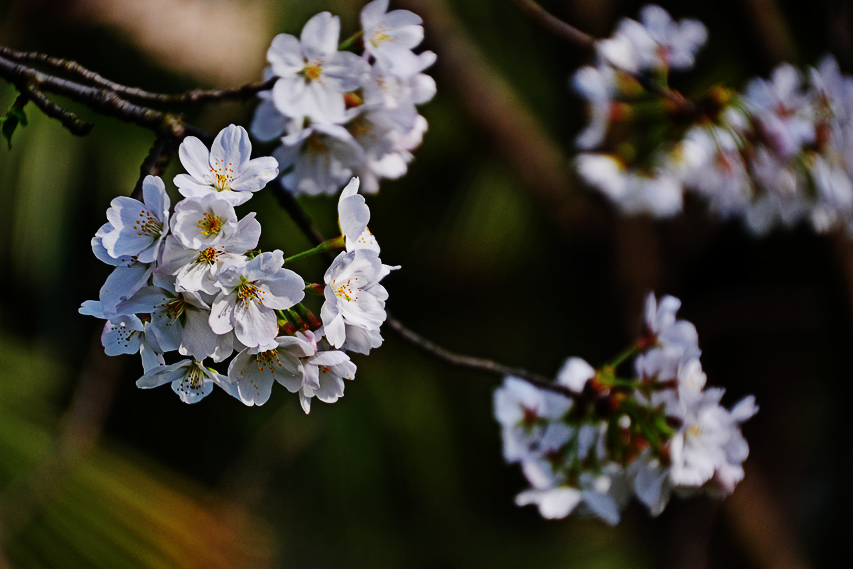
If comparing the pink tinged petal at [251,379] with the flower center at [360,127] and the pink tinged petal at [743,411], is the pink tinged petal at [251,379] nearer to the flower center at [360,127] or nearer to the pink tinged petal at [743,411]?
the flower center at [360,127]

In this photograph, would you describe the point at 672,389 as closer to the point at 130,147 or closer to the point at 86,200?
the point at 130,147

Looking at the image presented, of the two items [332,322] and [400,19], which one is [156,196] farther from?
[400,19]

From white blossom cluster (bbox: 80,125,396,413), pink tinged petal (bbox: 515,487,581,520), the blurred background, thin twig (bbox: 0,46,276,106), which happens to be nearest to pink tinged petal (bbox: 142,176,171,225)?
white blossom cluster (bbox: 80,125,396,413)

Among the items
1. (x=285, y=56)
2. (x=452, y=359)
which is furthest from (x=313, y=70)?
(x=452, y=359)

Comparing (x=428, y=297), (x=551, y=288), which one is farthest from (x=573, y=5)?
(x=428, y=297)

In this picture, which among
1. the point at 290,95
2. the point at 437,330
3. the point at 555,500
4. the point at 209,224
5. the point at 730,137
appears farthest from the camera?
the point at 437,330

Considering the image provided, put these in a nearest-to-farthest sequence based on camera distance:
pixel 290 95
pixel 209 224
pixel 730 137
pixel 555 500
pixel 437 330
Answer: pixel 209 224 < pixel 290 95 < pixel 555 500 < pixel 730 137 < pixel 437 330
